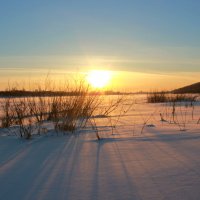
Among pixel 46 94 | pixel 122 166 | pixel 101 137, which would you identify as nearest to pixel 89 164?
pixel 122 166

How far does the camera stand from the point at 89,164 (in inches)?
78.9

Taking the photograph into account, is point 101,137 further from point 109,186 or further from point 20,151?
point 109,186

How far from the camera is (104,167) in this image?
1.92 meters

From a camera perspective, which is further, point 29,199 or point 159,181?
point 159,181

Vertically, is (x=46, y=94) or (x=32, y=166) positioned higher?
(x=46, y=94)

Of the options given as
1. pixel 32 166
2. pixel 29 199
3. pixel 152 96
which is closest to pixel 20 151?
pixel 32 166

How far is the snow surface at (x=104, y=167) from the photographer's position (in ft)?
4.86

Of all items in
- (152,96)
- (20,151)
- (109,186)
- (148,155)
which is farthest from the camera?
(152,96)

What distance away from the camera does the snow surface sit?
148cm

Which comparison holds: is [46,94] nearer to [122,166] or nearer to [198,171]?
[122,166]

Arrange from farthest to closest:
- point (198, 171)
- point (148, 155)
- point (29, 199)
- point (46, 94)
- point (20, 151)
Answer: point (46, 94) < point (20, 151) < point (148, 155) < point (198, 171) < point (29, 199)

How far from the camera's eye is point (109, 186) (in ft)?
5.13

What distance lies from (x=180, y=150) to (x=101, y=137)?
91cm

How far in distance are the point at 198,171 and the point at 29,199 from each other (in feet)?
3.08
